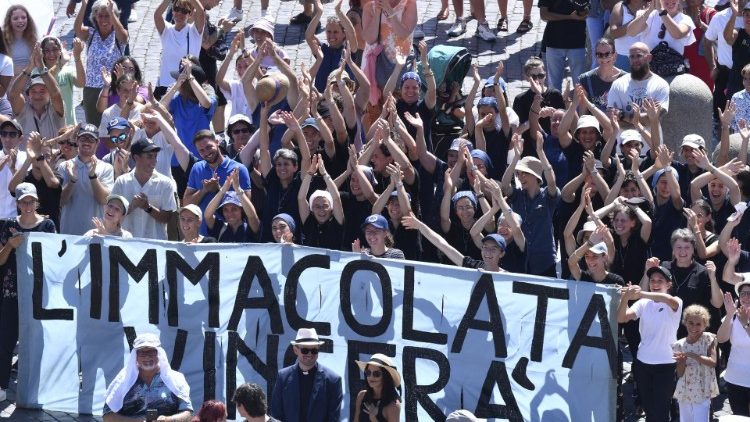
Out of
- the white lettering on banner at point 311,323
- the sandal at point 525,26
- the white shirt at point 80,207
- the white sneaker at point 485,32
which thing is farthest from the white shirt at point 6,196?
the sandal at point 525,26

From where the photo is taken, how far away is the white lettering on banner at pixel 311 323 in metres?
13.8

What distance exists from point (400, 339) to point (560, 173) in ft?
9.50

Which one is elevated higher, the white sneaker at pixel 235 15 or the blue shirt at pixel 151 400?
A: the white sneaker at pixel 235 15

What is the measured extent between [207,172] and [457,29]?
6.05 meters

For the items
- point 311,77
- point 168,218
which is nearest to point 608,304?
point 168,218

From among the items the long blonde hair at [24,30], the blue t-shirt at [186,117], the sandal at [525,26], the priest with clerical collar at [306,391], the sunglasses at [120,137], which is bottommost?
the priest with clerical collar at [306,391]

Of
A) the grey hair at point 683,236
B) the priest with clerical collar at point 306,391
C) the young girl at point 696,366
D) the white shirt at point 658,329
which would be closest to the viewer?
the priest with clerical collar at point 306,391

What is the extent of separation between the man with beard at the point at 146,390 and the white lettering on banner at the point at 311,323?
1.11 meters

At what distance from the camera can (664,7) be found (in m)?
18.5

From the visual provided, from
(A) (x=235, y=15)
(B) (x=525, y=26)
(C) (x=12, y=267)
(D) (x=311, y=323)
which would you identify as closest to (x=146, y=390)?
(D) (x=311, y=323)

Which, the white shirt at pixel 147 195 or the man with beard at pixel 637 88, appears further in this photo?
the man with beard at pixel 637 88

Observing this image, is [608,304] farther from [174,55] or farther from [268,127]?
[174,55]

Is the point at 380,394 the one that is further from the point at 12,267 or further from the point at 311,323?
the point at 12,267

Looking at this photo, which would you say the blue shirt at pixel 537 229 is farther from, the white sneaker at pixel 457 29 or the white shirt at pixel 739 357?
the white sneaker at pixel 457 29
